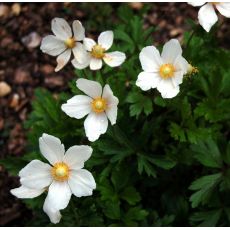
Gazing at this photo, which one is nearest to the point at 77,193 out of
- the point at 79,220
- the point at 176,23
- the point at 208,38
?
the point at 79,220

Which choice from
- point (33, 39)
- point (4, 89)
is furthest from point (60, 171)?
point (33, 39)

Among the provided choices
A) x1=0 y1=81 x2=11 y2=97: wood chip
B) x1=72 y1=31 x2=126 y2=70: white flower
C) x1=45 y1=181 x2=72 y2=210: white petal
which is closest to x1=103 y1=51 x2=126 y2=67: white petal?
x1=72 y1=31 x2=126 y2=70: white flower

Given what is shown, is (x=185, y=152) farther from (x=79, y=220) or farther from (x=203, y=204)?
(x=79, y=220)

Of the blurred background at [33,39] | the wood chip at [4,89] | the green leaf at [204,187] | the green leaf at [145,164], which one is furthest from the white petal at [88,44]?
the wood chip at [4,89]

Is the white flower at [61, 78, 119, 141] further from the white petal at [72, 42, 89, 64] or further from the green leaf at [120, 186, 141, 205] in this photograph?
the green leaf at [120, 186, 141, 205]

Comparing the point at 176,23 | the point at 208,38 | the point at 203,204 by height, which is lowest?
the point at 203,204

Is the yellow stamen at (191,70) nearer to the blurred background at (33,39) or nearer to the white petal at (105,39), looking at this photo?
the white petal at (105,39)
